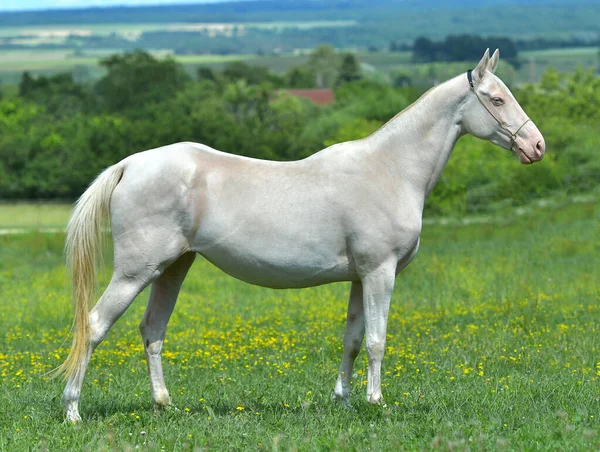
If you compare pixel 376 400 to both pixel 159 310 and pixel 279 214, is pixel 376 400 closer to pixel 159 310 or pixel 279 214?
pixel 279 214

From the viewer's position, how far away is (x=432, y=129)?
23.0ft

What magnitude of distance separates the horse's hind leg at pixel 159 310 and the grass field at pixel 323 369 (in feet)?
1.23

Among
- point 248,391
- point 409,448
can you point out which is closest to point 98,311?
point 248,391

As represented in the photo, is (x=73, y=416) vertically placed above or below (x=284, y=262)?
below

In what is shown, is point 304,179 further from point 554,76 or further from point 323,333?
point 554,76

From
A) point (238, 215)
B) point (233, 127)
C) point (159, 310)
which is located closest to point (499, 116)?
point (238, 215)

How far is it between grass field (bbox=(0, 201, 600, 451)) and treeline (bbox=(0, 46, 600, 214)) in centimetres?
1770

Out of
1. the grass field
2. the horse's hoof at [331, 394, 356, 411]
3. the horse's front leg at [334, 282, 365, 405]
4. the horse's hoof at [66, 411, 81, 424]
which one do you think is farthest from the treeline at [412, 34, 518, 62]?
the horse's hoof at [66, 411, 81, 424]

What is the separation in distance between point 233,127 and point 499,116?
55.1 m

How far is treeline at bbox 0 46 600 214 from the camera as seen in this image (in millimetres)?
35438

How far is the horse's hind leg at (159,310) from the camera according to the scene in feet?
23.6

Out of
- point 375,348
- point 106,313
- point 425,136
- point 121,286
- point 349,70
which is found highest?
point 425,136

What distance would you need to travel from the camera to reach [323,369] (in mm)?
8586

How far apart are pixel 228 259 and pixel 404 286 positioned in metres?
8.21
